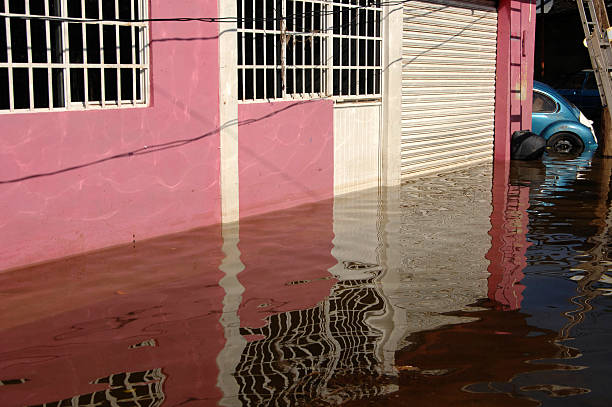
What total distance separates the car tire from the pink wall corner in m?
8.49

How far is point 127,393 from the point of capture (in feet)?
15.0

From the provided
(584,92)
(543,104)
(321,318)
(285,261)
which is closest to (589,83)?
(584,92)

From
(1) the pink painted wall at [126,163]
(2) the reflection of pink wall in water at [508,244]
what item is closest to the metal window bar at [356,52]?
(2) the reflection of pink wall in water at [508,244]

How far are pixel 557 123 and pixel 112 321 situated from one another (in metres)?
14.4

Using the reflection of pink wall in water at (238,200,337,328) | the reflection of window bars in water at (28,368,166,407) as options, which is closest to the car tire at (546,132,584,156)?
the reflection of pink wall in water at (238,200,337,328)

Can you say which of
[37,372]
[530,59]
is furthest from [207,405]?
[530,59]

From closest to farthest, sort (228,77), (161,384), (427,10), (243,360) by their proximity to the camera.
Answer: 1. (161,384)
2. (243,360)
3. (228,77)
4. (427,10)

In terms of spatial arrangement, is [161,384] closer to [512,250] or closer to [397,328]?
[397,328]

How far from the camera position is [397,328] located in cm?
582

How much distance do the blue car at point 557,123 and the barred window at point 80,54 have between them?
469 inches

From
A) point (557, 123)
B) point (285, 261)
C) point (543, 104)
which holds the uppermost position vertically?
point (543, 104)

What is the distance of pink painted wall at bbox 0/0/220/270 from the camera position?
721 centimetres

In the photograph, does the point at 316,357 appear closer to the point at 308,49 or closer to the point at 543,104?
the point at 308,49

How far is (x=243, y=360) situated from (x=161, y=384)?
610 mm
